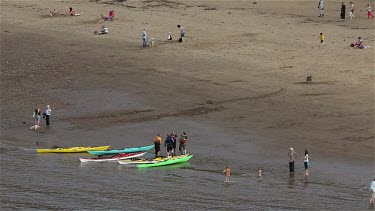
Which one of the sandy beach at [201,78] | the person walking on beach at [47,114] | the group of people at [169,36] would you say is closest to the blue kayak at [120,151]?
the sandy beach at [201,78]

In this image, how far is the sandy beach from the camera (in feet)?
161

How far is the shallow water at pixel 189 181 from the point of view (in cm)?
3856

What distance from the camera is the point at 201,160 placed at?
45281 millimetres

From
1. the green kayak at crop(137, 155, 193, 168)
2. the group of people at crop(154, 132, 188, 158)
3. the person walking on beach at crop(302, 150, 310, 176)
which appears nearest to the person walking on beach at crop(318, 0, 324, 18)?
the group of people at crop(154, 132, 188, 158)

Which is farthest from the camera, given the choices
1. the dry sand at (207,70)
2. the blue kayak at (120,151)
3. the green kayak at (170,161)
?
the dry sand at (207,70)

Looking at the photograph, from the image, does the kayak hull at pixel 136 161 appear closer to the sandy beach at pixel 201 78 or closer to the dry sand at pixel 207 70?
the sandy beach at pixel 201 78

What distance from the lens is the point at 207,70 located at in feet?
199

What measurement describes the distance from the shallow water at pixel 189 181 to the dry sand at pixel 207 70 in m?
2.08

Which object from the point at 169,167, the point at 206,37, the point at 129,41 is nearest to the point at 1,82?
A: the point at 129,41

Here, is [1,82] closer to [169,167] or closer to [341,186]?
[169,167]

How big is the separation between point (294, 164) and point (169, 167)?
20.8ft

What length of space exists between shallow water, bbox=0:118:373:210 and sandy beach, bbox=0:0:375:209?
43 centimetres

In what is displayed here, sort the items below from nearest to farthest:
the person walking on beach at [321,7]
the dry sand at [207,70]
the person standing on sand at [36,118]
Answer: the dry sand at [207,70] → the person standing on sand at [36,118] → the person walking on beach at [321,7]

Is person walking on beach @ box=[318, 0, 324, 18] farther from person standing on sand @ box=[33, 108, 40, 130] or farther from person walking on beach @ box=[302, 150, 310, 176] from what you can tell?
person walking on beach @ box=[302, 150, 310, 176]
